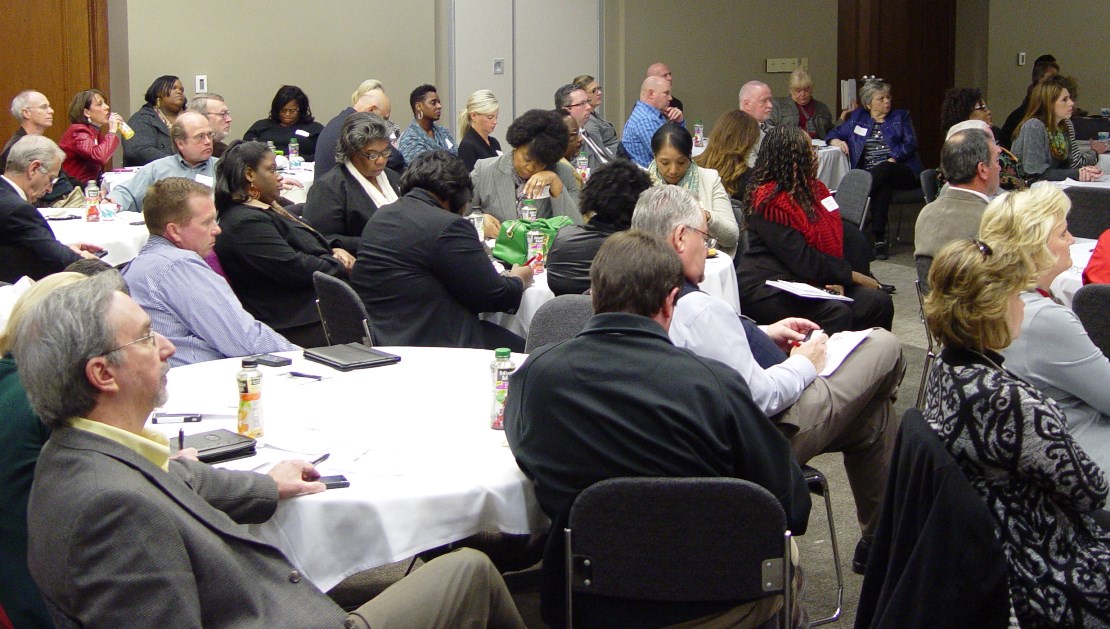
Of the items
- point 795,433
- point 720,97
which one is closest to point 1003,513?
point 795,433

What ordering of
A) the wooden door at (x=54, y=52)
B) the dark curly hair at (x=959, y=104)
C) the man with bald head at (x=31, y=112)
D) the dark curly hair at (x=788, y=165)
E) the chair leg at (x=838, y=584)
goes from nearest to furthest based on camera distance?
1. the chair leg at (x=838, y=584)
2. the dark curly hair at (x=788, y=165)
3. the man with bald head at (x=31, y=112)
4. the dark curly hair at (x=959, y=104)
5. the wooden door at (x=54, y=52)

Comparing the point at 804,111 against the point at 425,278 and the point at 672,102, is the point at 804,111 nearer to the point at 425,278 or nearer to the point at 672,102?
the point at 672,102

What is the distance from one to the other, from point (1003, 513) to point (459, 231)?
237cm

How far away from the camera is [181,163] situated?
6.59m

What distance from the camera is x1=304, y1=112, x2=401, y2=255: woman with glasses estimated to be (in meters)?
5.42

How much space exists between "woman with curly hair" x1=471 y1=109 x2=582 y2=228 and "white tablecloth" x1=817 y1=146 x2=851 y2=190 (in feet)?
13.7

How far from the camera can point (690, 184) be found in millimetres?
5891

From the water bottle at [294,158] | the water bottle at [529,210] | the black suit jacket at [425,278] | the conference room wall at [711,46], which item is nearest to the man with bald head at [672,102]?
the conference room wall at [711,46]

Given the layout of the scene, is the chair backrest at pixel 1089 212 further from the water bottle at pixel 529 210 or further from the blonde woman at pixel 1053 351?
the blonde woman at pixel 1053 351

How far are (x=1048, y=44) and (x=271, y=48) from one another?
28.5ft

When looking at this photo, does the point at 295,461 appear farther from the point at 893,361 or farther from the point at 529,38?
the point at 529,38

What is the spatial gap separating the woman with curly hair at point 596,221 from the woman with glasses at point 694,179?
145 centimetres

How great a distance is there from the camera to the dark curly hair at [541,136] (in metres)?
5.74

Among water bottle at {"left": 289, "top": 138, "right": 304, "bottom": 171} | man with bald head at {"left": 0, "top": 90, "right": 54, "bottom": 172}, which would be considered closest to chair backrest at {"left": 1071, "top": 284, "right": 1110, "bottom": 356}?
water bottle at {"left": 289, "top": 138, "right": 304, "bottom": 171}
